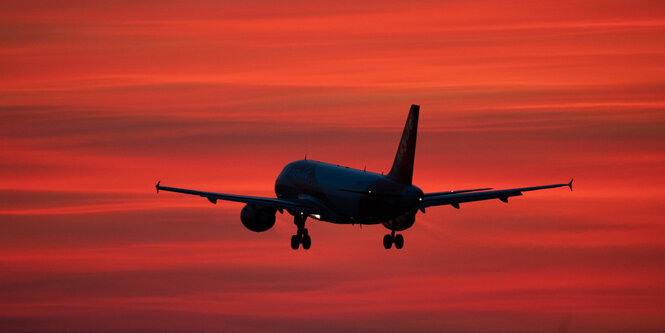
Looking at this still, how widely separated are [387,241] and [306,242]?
22.5ft

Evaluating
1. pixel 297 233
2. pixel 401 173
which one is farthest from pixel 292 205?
pixel 401 173

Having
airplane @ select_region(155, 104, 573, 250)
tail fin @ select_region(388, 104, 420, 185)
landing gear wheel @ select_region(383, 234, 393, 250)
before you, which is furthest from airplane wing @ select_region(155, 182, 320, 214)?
tail fin @ select_region(388, 104, 420, 185)

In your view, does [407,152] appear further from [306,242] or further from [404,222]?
[306,242]

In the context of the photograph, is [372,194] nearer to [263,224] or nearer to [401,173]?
[401,173]

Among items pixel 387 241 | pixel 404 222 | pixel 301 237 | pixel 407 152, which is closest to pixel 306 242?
pixel 301 237

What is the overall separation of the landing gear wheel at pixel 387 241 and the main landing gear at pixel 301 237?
250 inches

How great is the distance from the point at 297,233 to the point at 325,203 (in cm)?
330

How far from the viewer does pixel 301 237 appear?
133m

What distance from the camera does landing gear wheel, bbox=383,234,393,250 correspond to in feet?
428

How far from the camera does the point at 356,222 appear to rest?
425 ft

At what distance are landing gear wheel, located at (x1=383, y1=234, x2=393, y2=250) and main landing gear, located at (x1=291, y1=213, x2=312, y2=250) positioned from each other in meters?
6.36

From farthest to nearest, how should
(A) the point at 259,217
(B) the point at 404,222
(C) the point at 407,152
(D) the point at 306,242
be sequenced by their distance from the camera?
1. (D) the point at 306,242
2. (A) the point at 259,217
3. (B) the point at 404,222
4. (C) the point at 407,152

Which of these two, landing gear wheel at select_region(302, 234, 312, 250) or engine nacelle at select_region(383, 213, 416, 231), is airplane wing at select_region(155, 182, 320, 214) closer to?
landing gear wheel at select_region(302, 234, 312, 250)

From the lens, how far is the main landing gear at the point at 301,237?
Result: 133 meters
